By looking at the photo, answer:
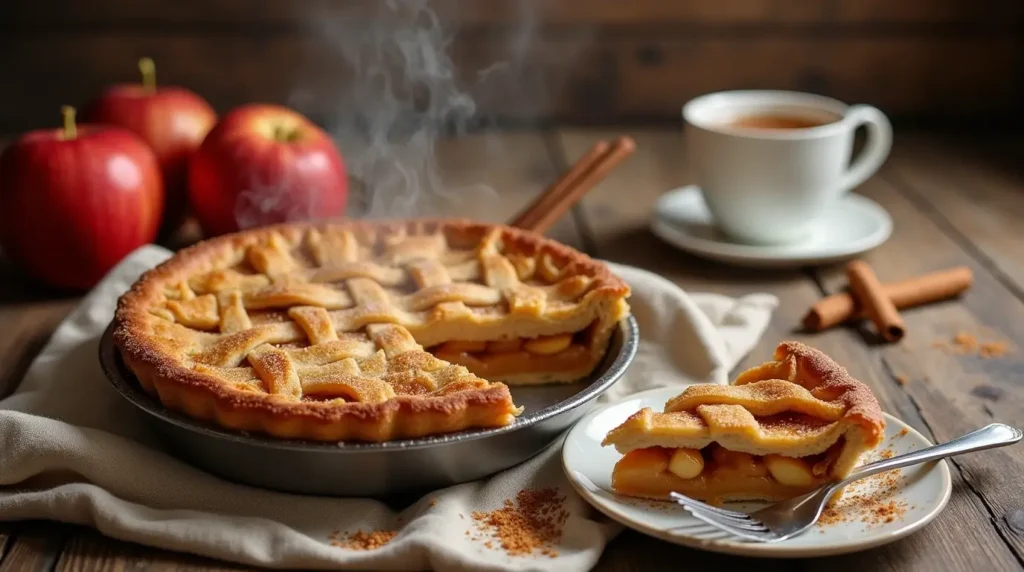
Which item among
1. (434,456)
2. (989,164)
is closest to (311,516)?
(434,456)

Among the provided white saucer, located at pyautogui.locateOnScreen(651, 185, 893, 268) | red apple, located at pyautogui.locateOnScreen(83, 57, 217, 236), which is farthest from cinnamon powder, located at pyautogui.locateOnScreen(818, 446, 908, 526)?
red apple, located at pyautogui.locateOnScreen(83, 57, 217, 236)

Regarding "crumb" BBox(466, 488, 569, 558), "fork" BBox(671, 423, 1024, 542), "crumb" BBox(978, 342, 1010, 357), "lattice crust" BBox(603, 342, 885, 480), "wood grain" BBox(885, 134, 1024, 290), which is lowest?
"wood grain" BBox(885, 134, 1024, 290)

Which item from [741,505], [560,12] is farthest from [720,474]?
[560,12]

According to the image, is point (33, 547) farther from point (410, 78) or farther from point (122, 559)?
point (410, 78)

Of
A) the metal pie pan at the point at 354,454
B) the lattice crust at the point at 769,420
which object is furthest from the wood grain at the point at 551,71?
the lattice crust at the point at 769,420

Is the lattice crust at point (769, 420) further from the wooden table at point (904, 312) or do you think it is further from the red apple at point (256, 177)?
the red apple at point (256, 177)

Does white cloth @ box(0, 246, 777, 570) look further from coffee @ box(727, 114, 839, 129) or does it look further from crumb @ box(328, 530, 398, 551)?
coffee @ box(727, 114, 839, 129)

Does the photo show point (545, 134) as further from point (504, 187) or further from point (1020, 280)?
point (1020, 280)
